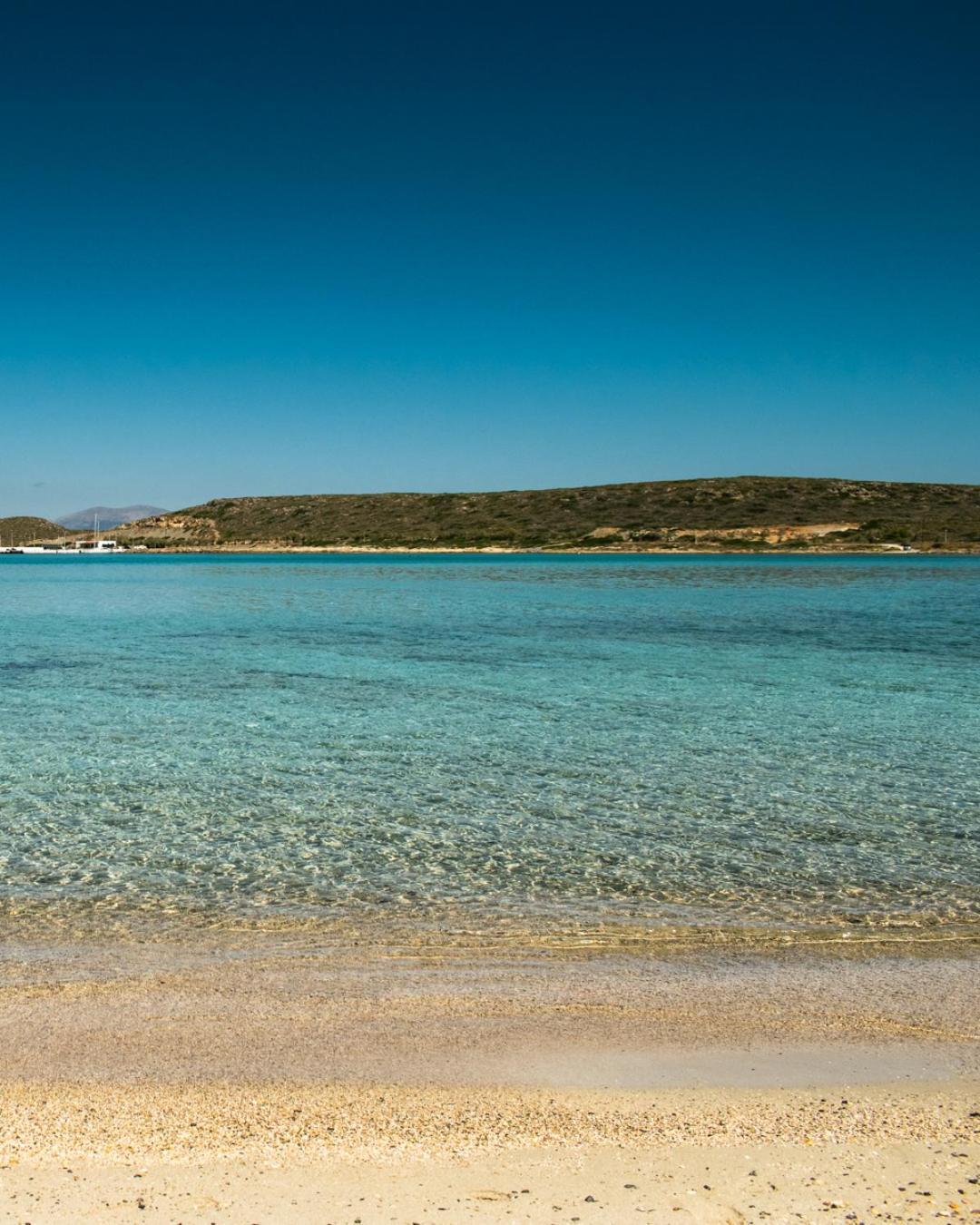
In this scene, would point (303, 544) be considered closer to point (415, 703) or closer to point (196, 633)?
point (196, 633)

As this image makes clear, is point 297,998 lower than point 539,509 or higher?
lower

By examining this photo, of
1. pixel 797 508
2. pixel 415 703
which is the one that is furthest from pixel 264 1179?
pixel 797 508

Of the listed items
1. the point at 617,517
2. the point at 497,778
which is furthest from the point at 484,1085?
the point at 617,517

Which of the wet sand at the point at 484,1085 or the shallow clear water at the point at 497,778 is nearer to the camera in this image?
Result: the wet sand at the point at 484,1085

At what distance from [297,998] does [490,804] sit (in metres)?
4.72

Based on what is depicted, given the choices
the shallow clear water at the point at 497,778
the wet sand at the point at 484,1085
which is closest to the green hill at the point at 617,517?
the shallow clear water at the point at 497,778

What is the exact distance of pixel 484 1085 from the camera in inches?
174

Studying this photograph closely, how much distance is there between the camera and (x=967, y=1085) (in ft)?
14.5

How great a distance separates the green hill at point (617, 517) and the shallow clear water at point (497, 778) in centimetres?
9981

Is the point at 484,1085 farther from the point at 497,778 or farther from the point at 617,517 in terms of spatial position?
the point at 617,517

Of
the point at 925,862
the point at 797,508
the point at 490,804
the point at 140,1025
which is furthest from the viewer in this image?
the point at 797,508

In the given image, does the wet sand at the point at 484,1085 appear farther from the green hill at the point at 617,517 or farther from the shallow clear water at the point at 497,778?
the green hill at the point at 617,517

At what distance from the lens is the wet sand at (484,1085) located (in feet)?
11.8

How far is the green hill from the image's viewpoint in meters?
124
